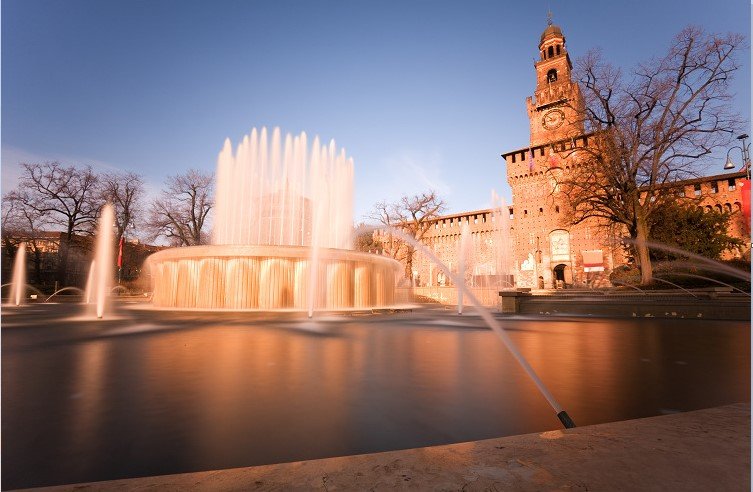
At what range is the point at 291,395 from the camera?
103 inches

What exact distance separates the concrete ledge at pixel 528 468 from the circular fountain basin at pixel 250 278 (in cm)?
972

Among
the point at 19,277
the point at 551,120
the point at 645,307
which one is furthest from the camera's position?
the point at 551,120

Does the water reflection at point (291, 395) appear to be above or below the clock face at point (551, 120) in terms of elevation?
below

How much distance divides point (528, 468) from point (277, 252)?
1017cm

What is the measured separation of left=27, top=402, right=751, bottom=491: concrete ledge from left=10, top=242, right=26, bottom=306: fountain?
2756 centimetres

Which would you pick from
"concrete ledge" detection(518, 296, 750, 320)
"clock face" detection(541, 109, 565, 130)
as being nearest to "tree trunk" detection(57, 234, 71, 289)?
"concrete ledge" detection(518, 296, 750, 320)

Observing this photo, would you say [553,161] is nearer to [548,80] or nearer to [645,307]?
[548,80]

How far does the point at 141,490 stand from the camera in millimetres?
1211

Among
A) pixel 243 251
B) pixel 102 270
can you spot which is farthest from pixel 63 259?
pixel 243 251

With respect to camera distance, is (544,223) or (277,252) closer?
Result: (277,252)

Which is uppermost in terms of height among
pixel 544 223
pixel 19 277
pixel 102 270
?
pixel 544 223

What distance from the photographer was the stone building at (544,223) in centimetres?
3666

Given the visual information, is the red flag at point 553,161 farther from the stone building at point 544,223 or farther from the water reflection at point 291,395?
the water reflection at point 291,395

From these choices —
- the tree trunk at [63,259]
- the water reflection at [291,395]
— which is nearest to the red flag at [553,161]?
the water reflection at [291,395]
